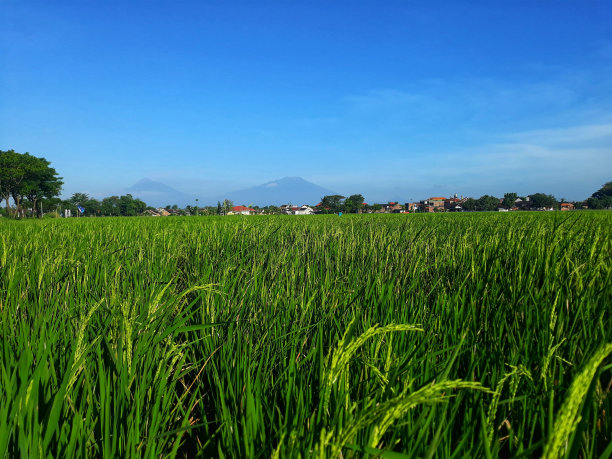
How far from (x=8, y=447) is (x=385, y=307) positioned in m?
1.37

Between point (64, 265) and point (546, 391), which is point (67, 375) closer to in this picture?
point (546, 391)

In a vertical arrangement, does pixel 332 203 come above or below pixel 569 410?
above

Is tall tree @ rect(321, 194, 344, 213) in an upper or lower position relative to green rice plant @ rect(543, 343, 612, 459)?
upper

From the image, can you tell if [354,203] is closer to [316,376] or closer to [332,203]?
[332,203]

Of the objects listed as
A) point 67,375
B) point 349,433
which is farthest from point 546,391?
point 67,375

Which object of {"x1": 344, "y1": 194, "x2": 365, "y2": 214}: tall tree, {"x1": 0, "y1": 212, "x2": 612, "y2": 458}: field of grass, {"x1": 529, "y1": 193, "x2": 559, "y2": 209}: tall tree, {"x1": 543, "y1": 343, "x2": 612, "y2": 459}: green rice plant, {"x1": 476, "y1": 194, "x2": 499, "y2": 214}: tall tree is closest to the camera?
{"x1": 543, "y1": 343, "x2": 612, "y2": 459}: green rice plant

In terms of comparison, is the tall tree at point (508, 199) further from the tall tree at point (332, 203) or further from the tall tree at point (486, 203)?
the tall tree at point (332, 203)

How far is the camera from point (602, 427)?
3.26 feet

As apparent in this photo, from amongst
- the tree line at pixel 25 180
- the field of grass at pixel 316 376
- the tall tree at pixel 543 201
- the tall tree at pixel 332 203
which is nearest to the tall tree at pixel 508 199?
the tall tree at pixel 543 201

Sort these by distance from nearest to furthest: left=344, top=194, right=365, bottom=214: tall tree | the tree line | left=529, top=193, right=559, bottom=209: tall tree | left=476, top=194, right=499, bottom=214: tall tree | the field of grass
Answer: the field of grass
the tree line
left=344, top=194, right=365, bottom=214: tall tree
left=476, top=194, right=499, bottom=214: tall tree
left=529, top=193, right=559, bottom=209: tall tree

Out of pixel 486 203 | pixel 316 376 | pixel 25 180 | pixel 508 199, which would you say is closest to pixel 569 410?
pixel 316 376

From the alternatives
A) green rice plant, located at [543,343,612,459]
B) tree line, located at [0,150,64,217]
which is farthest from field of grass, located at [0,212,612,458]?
tree line, located at [0,150,64,217]

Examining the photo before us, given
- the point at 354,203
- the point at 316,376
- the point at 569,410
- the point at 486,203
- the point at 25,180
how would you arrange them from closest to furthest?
the point at 569,410 < the point at 316,376 < the point at 25,180 < the point at 354,203 < the point at 486,203

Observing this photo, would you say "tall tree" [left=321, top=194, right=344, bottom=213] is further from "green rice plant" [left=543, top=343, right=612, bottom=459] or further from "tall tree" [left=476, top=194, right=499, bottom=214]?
"green rice plant" [left=543, top=343, right=612, bottom=459]
